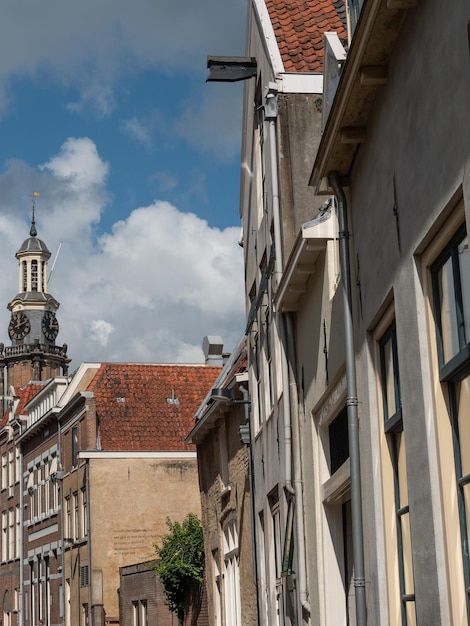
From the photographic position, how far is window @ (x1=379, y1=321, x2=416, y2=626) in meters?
9.02

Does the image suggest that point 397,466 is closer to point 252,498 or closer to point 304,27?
point 304,27

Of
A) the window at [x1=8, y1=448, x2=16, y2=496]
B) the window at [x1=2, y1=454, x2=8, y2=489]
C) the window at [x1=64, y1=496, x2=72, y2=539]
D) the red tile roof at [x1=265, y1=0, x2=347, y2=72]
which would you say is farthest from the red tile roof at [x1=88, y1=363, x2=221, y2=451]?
the red tile roof at [x1=265, y1=0, x2=347, y2=72]

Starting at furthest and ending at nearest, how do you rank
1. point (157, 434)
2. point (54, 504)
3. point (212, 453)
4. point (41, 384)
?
point (41, 384) → point (54, 504) → point (157, 434) → point (212, 453)

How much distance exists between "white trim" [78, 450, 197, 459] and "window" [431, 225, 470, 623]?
36.8 metres

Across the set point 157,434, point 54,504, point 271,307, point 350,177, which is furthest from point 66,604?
point 350,177

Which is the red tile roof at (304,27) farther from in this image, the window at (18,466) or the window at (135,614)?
the window at (18,466)

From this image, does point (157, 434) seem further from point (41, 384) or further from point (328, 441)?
point (328, 441)

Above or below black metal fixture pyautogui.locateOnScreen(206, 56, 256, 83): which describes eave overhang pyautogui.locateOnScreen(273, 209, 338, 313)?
below

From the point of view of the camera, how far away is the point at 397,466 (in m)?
9.38

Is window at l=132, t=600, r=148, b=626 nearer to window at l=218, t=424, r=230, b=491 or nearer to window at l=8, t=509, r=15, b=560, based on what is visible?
window at l=218, t=424, r=230, b=491

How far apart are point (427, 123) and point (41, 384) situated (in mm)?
60811

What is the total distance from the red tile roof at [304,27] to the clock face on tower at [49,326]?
342 ft

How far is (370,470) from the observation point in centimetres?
998

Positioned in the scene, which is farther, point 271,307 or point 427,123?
point 271,307
